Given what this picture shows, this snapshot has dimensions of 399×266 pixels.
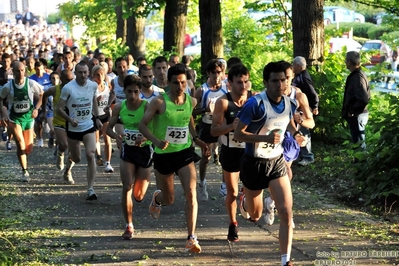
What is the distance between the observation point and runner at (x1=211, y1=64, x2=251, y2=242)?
910 centimetres

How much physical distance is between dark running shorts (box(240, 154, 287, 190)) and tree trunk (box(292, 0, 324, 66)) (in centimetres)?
787

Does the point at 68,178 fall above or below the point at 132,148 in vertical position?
below

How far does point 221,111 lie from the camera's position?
9.26m

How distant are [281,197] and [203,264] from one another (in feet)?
3.72

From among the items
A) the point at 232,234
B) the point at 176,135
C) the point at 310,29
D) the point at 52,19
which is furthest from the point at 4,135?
the point at 52,19

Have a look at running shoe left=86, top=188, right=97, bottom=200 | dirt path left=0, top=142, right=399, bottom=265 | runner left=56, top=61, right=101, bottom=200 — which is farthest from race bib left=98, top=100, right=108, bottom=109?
running shoe left=86, top=188, right=97, bottom=200

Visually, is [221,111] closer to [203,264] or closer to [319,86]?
[203,264]

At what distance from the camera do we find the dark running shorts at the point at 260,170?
794cm

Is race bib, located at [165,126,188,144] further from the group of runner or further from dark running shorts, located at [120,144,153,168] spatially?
dark running shorts, located at [120,144,153,168]

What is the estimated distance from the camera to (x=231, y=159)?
372 inches

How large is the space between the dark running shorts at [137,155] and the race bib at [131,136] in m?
0.06

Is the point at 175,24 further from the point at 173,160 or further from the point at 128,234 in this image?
the point at 173,160

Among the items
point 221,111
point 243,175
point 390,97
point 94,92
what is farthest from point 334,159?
point 243,175

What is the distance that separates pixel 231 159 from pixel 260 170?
58.2 inches
